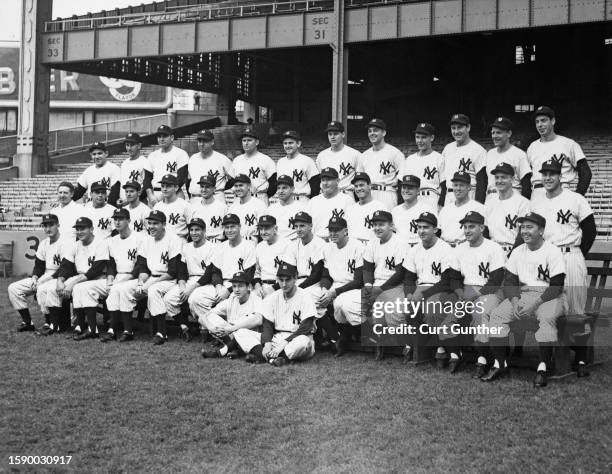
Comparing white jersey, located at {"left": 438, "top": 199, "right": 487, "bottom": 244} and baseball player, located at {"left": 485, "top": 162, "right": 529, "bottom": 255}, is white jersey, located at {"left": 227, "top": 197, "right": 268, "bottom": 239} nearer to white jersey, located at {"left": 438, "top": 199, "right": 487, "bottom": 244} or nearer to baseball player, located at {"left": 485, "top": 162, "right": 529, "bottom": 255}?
white jersey, located at {"left": 438, "top": 199, "right": 487, "bottom": 244}

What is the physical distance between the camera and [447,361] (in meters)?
7.06

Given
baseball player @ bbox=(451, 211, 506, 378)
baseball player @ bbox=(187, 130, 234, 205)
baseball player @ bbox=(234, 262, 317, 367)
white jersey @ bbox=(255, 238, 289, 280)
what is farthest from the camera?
baseball player @ bbox=(187, 130, 234, 205)

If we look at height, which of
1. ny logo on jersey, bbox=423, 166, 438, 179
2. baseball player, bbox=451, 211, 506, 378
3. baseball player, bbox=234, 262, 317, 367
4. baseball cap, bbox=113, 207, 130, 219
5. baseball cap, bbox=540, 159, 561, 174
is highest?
ny logo on jersey, bbox=423, 166, 438, 179

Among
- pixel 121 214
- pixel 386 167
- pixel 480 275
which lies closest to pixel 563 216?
pixel 480 275

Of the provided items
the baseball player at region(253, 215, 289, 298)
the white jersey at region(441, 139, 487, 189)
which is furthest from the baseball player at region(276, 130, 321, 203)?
the white jersey at region(441, 139, 487, 189)

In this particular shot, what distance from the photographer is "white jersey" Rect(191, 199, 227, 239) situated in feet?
30.7

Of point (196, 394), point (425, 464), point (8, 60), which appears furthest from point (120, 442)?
point (8, 60)

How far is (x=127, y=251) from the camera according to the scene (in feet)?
30.0

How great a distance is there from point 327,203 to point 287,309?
179 cm

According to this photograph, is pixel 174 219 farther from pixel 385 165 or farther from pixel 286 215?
pixel 385 165

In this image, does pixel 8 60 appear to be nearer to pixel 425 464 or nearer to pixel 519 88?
pixel 519 88

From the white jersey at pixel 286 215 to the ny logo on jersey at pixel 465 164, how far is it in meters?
2.06

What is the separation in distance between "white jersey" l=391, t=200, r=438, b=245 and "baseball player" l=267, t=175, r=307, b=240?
1406 millimetres

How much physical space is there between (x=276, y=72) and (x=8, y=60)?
22.0 metres
